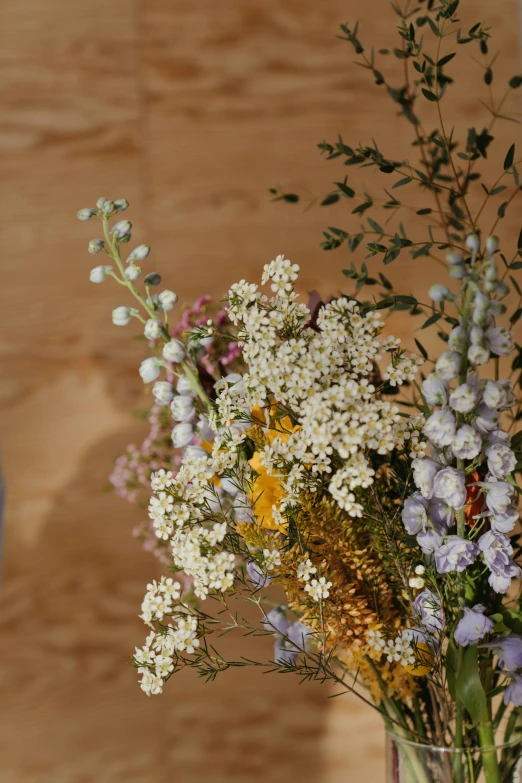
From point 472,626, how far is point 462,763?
6.2 inches

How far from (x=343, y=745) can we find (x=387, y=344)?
1.10m

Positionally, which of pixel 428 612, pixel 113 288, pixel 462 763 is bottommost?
pixel 462 763

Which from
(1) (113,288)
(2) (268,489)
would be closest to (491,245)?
(2) (268,489)

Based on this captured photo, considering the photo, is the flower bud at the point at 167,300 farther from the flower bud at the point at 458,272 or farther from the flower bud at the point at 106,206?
the flower bud at the point at 458,272

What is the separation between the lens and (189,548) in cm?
56

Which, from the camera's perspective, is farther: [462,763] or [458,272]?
[462,763]

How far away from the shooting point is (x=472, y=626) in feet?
1.87

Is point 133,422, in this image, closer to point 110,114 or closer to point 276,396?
point 110,114

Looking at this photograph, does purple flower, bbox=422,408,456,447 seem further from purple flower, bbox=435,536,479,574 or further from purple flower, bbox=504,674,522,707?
purple flower, bbox=504,674,522,707

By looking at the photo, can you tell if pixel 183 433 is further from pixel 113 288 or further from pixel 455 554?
pixel 113 288

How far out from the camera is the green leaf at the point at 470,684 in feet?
1.96

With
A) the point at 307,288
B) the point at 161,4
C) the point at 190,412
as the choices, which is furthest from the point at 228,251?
the point at 190,412

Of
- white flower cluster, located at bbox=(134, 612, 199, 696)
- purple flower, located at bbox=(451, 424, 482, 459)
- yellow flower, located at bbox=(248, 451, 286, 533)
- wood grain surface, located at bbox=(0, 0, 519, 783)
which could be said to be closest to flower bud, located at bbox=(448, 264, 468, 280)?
purple flower, located at bbox=(451, 424, 482, 459)

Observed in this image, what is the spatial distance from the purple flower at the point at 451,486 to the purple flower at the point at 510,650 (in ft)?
0.46
